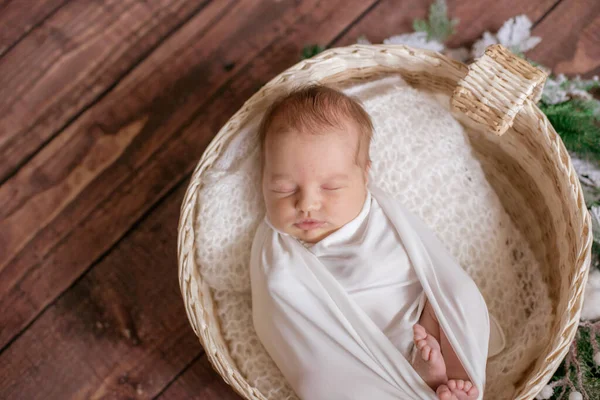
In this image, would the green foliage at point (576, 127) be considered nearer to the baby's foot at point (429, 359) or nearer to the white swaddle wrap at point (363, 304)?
the white swaddle wrap at point (363, 304)

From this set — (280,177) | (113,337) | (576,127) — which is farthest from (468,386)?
(113,337)

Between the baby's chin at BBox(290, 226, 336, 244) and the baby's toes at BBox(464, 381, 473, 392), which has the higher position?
the baby's chin at BBox(290, 226, 336, 244)

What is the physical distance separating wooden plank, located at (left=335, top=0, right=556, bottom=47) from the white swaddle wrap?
1.90 feet

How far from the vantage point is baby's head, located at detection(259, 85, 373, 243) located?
1.09m

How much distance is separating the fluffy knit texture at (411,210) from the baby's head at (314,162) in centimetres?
13

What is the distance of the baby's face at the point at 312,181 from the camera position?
3.58 ft

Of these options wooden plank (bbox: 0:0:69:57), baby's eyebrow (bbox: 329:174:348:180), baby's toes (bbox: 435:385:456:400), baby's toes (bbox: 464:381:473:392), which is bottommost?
baby's toes (bbox: 464:381:473:392)

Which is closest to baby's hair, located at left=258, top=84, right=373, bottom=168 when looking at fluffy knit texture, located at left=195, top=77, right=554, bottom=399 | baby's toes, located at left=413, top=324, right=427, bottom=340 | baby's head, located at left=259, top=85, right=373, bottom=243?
baby's head, located at left=259, top=85, right=373, bottom=243

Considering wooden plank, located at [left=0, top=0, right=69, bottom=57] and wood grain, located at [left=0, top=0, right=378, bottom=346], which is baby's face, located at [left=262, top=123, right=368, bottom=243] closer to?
wood grain, located at [left=0, top=0, right=378, bottom=346]

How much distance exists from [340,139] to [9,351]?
107 centimetres

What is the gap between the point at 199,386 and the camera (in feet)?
4.60

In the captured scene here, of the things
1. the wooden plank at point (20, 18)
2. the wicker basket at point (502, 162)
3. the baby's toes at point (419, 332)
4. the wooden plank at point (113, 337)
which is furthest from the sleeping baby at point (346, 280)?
the wooden plank at point (20, 18)

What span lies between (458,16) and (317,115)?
2.27ft

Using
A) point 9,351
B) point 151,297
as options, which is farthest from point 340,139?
point 9,351
